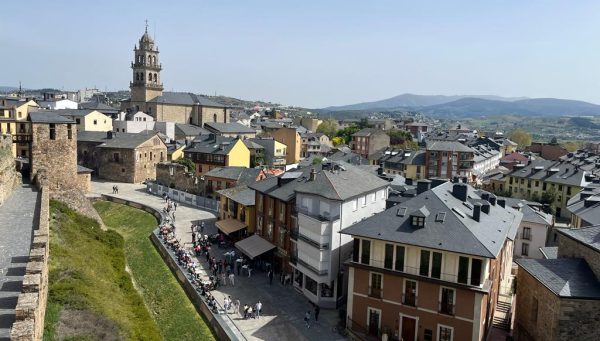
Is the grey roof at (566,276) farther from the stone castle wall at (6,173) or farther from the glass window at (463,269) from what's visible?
the stone castle wall at (6,173)

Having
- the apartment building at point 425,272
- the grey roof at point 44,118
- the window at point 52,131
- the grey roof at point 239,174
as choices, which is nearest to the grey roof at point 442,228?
the apartment building at point 425,272

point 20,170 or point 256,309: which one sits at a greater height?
point 20,170

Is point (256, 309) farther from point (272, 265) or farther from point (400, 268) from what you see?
point (400, 268)

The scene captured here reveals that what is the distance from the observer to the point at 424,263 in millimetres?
27906

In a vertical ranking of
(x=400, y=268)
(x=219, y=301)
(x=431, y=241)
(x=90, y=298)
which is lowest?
(x=219, y=301)

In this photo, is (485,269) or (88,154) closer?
(485,269)

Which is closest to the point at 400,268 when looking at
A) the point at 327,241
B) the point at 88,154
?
the point at 327,241

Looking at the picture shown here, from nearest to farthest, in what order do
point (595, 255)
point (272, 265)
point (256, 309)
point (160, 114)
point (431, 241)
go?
point (595, 255) < point (431, 241) < point (256, 309) < point (272, 265) < point (160, 114)

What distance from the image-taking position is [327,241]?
111 feet

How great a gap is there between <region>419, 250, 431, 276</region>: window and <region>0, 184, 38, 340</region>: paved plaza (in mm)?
20356

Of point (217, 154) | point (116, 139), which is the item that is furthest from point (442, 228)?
point (116, 139)

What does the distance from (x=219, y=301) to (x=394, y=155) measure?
67.4 m

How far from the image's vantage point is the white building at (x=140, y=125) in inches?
3922

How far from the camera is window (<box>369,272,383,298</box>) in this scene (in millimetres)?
29531
